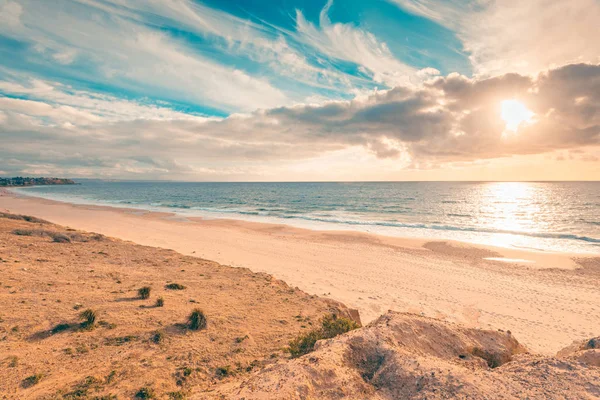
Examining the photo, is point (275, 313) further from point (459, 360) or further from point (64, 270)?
point (64, 270)

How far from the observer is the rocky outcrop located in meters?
4.60

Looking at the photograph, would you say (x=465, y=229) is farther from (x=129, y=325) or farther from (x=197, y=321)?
(x=129, y=325)

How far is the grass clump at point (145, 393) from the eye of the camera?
6038 millimetres

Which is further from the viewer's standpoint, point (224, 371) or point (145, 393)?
point (224, 371)

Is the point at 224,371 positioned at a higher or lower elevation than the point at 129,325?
lower

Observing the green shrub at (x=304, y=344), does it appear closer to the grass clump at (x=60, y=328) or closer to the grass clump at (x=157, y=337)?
the grass clump at (x=157, y=337)

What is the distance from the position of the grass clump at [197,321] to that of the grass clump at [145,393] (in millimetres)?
2581

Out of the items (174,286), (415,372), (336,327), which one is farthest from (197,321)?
(415,372)

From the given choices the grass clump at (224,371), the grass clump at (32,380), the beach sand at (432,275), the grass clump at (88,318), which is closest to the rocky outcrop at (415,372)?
the grass clump at (224,371)

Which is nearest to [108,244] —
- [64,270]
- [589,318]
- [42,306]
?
[64,270]

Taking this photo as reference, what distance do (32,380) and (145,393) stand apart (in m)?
2.45

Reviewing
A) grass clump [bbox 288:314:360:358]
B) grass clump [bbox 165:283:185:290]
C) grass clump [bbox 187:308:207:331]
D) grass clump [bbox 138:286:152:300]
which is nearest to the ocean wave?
grass clump [bbox 165:283:185:290]

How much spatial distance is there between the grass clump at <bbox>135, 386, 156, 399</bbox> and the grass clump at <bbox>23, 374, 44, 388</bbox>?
84.8 inches

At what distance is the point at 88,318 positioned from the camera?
859cm
